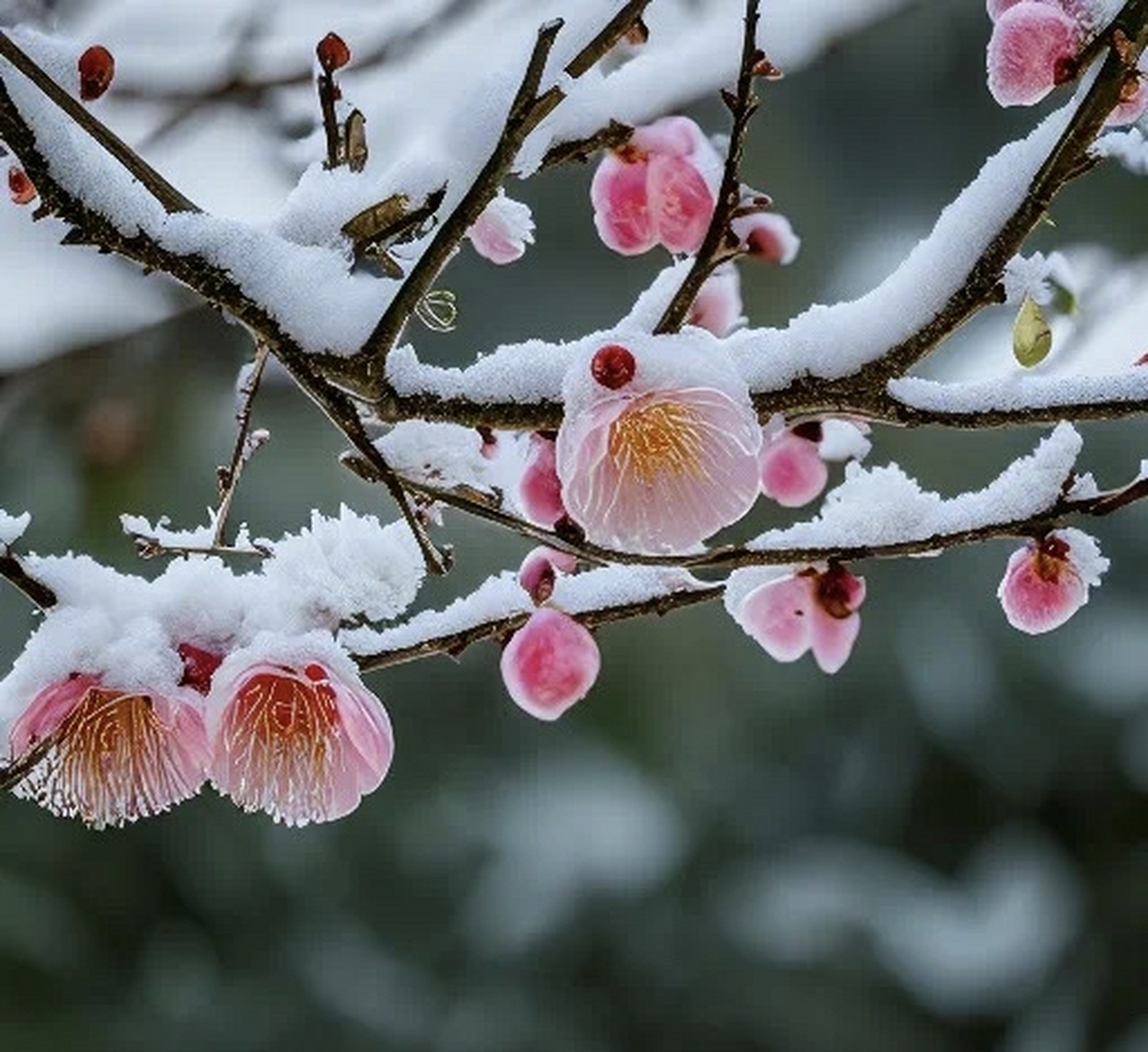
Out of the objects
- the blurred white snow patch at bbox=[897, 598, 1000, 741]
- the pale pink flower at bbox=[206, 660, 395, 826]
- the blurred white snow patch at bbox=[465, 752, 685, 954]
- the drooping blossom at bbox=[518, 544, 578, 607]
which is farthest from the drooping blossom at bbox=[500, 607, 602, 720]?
the blurred white snow patch at bbox=[897, 598, 1000, 741]

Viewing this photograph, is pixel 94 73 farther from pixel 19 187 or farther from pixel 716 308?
pixel 716 308

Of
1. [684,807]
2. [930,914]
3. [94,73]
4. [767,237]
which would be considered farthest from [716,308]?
[930,914]

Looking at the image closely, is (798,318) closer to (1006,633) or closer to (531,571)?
(531,571)

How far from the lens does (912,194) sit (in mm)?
4465

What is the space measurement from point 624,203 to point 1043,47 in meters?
0.26

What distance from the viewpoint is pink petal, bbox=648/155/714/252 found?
0.88m

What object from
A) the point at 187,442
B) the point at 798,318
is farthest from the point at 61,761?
the point at 187,442

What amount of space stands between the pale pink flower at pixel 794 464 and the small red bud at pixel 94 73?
16.6 inches

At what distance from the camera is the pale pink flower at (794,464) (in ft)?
3.13

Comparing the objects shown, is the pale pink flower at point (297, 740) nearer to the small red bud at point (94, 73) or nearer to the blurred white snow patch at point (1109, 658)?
the small red bud at point (94, 73)

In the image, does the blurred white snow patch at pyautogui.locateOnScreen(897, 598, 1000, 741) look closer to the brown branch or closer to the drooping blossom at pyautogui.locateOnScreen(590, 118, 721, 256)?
the drooping blossom at pyautogui.locateOnScreen(590, 118, 721, 256)

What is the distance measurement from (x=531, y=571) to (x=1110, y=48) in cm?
38

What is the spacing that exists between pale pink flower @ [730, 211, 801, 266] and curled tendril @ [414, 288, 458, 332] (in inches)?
6.8

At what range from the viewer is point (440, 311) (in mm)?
917
